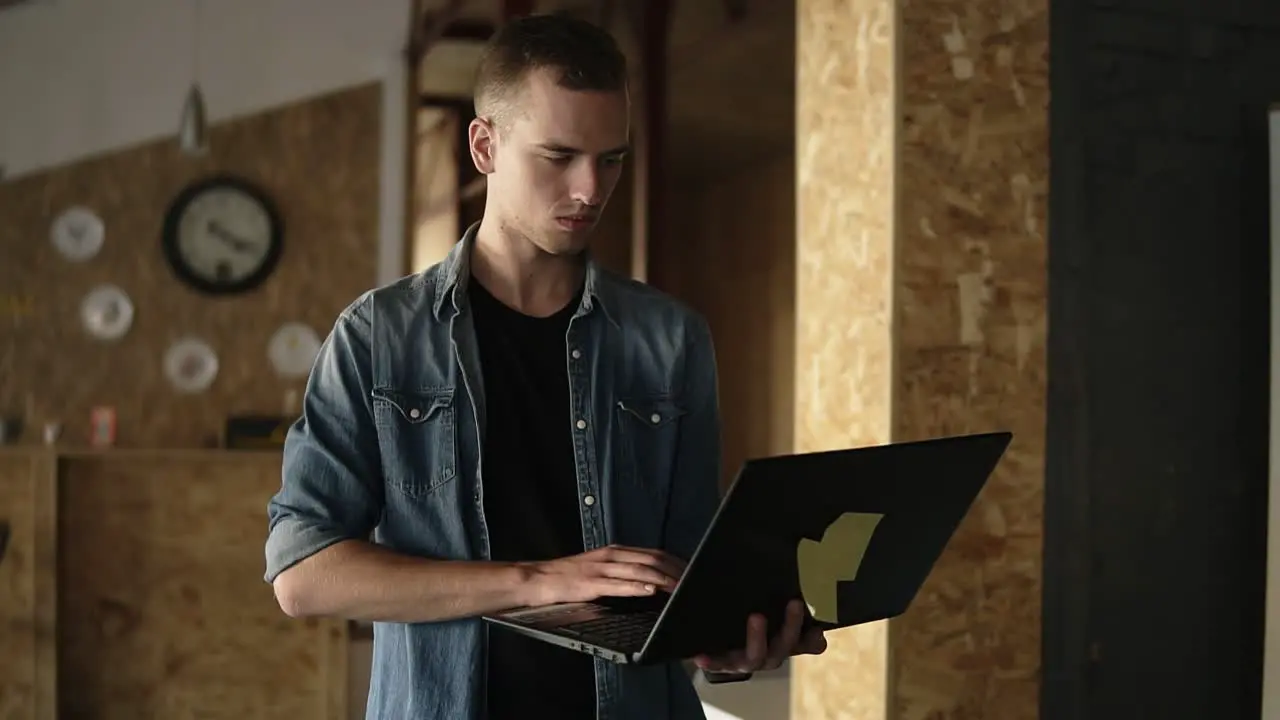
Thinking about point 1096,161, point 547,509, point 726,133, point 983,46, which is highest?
point 726,133

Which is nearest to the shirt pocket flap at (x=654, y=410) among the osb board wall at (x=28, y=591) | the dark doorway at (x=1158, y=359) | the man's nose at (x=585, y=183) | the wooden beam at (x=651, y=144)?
the man's nose at (x=585, y=183)

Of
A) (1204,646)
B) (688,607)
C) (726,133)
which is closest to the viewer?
(688,607)

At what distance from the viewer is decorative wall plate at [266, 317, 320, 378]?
19.6 ft

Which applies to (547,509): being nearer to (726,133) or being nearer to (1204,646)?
(1204,646)

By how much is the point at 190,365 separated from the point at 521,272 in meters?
4.79

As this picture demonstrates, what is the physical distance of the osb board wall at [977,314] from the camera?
2826 millimetres

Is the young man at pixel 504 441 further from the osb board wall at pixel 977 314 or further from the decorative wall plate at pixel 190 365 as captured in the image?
the decorative wall plate at pixel 190 365

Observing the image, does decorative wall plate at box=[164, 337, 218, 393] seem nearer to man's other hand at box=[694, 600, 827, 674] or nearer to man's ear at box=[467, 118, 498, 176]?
man's ear at box=[467, 118, 498, 176]

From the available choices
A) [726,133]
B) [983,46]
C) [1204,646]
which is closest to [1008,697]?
[1204,646]

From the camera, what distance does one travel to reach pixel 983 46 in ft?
9.46

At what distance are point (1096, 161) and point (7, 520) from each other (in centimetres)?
445

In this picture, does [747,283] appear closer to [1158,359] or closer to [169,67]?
[169,67]

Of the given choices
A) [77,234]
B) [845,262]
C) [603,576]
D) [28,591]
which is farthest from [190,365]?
[603,576]

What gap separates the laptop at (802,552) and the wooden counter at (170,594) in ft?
15.0
